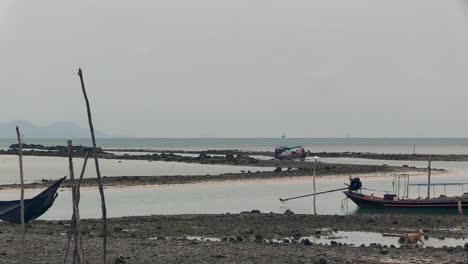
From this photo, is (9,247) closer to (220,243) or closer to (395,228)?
(220,243)

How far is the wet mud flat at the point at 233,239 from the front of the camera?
16.3m

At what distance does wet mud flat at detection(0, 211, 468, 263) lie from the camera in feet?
53.5

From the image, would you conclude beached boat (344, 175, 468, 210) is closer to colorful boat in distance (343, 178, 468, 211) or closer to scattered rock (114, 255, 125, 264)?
colorful boat in distance (343, 178, 468, 211)

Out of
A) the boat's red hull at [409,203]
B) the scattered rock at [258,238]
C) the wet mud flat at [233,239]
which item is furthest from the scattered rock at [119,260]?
the boat's red hull at [409,203]

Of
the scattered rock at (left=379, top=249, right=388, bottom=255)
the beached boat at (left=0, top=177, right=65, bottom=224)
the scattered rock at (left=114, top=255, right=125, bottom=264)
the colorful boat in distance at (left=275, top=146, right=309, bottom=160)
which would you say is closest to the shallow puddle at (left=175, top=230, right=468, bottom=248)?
the scattered rock at (left=379, top=249, right=388, bottom=255)

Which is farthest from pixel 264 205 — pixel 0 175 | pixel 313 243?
pixel 0 175

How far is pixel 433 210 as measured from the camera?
96.9 ft

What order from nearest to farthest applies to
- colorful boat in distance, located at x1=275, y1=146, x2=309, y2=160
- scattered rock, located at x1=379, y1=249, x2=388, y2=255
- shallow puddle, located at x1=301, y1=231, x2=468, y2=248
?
scattered rock, located at x1=379, y1=249, x2=388, y2=255
shallow puddle, located at x1=301, y1=231, x2=468, y2=248
colorful boat in distance, located at x1=275, y1=146, x2=309, y2=160

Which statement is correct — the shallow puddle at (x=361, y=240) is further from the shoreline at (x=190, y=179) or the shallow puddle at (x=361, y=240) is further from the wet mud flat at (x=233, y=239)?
the shoreline at (x=190, y=179)

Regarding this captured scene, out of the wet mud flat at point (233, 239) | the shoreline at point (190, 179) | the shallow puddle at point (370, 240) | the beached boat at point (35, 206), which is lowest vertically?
the shallow puddle at point (370, 240)

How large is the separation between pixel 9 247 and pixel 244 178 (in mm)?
31515

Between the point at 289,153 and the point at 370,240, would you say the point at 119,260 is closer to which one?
the point at 370,240

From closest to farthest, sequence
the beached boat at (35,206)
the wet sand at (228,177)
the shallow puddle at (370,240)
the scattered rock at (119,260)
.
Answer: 1. the scattered rock at (119,260)
2. the beached boat at (35,206)
3. the shallow puddle at (370,240)
4. the wet sand at (228,177)

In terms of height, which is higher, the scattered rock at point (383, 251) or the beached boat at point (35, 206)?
the beached boat at point (35, 206)
